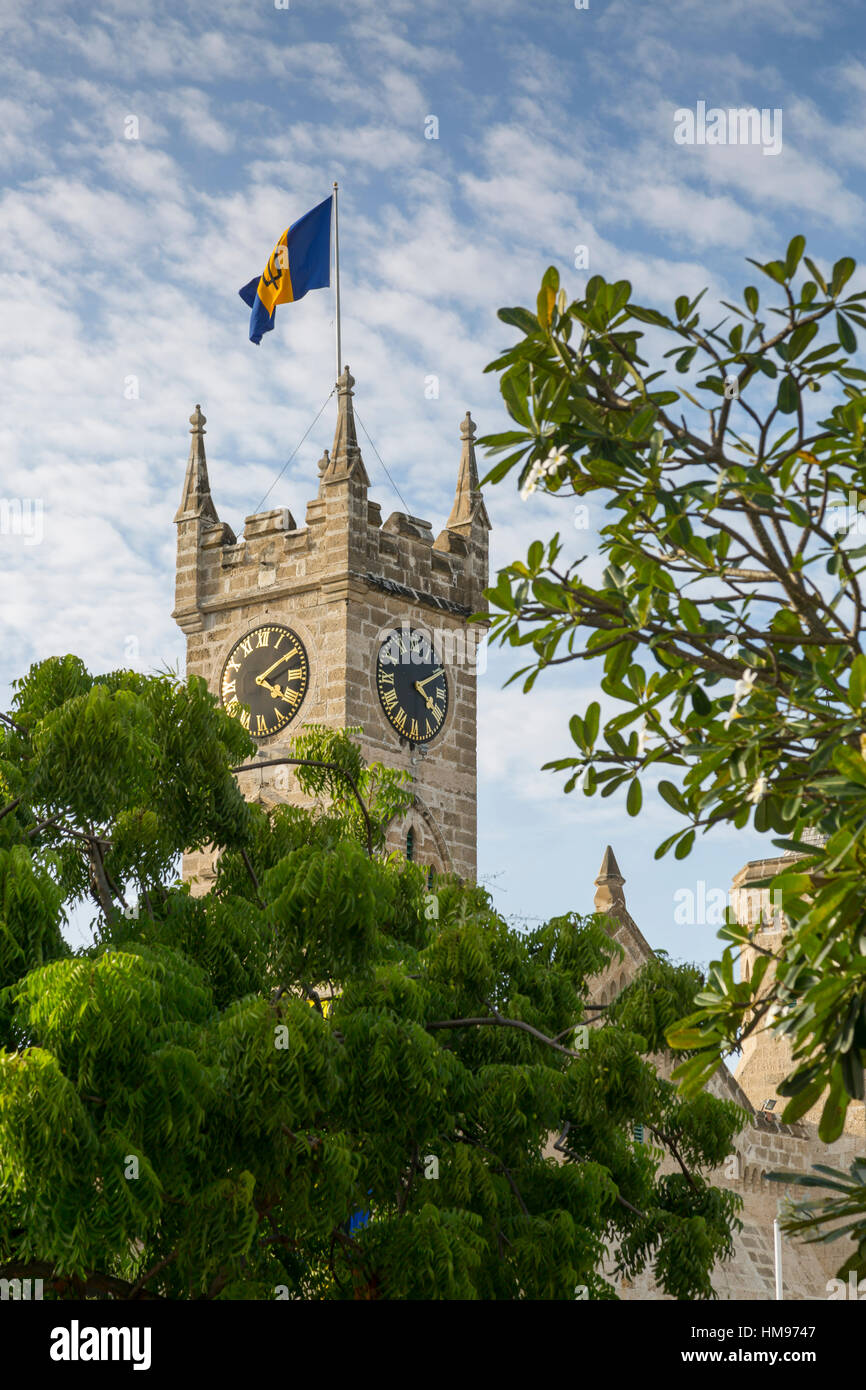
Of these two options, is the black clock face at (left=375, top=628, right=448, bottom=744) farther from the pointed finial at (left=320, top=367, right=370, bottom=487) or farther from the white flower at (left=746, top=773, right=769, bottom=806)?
the white flower at (left=746, top=773, right=769, bottom=806)

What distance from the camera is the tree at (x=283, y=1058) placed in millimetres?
11836

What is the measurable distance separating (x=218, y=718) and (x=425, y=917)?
3693mm

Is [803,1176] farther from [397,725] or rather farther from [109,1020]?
[397,725]

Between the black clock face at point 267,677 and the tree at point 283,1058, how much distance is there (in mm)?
17119

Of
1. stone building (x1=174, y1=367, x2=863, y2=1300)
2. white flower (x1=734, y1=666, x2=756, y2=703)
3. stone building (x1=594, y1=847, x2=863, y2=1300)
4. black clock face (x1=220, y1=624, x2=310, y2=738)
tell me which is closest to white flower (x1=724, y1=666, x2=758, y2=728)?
white flower (x1=734, y1=666, x2=756, y2=703)

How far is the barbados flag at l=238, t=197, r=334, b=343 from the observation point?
118 feet

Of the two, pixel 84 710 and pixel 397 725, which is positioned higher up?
pixel 397 725

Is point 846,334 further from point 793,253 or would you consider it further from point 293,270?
point 293,270

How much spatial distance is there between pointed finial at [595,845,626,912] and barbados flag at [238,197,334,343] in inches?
443

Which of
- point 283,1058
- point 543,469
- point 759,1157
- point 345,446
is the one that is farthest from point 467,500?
point 543,469

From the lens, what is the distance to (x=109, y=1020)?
38.3 feet

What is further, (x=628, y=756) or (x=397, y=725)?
(x=397, y=725)
